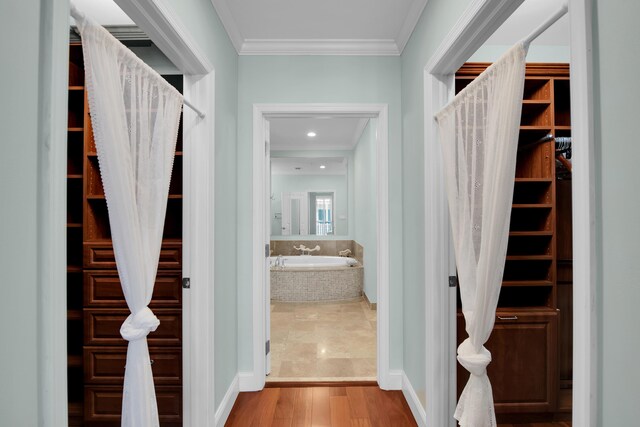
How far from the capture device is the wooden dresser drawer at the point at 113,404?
2.07 meters

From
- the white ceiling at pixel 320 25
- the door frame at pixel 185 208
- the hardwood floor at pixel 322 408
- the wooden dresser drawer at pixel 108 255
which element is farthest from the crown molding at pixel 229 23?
the hardwood floor at pixel 322 408

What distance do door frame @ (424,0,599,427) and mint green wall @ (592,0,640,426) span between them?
0.7 inches

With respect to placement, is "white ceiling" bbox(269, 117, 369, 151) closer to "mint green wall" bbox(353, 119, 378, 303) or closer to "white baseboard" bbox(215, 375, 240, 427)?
"mint green wall" bbox(353, 119, 378, 303)

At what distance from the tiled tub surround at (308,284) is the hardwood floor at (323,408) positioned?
2595 millimetres

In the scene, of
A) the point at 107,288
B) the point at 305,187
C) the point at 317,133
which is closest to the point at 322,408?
the point at 107,288

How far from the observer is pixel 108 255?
6.68 ft

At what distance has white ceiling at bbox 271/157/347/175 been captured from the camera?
21.2ft

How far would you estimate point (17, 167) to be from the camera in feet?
2.35

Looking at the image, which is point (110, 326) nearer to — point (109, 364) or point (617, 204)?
point (109, 364)

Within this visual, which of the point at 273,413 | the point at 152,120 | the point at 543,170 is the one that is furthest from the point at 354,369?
the point at 152,120

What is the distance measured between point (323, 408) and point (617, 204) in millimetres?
2195

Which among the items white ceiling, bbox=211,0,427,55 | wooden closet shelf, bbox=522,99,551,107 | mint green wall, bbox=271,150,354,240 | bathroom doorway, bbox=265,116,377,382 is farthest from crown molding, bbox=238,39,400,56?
mint green wall, bbox=271,150,354,240

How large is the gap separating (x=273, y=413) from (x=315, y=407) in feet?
0.94

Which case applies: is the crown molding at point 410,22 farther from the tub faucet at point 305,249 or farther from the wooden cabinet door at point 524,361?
the tub faucet at point 305,249
